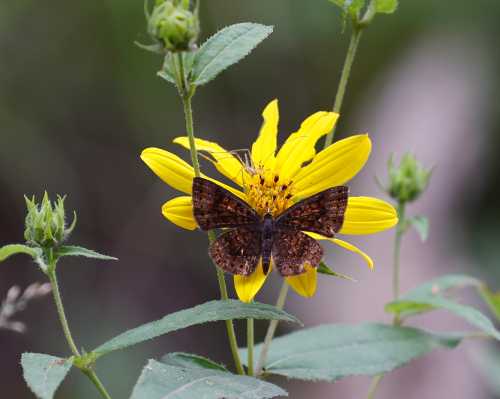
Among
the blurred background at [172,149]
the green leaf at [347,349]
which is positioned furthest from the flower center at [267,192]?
the blurred background at [172,149]

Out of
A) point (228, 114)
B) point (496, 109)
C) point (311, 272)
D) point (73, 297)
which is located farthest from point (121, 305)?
point (311, 272)

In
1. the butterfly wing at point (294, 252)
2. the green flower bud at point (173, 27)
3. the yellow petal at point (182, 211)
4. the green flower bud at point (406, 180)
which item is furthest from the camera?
the green flower bud at point (406, 180)

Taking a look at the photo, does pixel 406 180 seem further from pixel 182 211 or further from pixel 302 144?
pixel 182 211

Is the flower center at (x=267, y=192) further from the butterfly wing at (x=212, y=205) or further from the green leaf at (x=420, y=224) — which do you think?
the green leaf at (x=420, y=224)

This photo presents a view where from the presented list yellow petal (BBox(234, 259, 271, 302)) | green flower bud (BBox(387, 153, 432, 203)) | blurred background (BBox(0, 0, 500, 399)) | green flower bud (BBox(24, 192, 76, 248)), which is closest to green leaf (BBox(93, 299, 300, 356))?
yellow petal (BBox(234, 259, 271, 302))

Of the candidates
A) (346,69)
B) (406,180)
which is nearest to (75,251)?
(346,69)

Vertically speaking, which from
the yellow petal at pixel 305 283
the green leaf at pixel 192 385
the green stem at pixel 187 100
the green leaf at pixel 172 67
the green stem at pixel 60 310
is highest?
the green leaf at pixel 172 67

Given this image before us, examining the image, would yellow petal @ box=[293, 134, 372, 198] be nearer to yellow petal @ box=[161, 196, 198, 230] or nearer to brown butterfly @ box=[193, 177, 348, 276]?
brown butterfly @ box=[193, 177, 348, 276]

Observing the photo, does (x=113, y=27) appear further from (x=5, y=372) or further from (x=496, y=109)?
(x=496, y=109)
